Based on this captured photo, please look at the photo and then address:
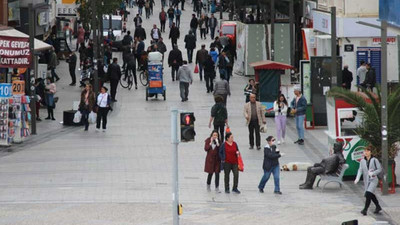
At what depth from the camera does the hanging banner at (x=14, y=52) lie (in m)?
33.3

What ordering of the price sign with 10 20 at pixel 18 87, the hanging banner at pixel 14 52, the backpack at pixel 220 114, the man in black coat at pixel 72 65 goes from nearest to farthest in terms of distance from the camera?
the backpack at pixel 220 114 < the price sign with 10 20 at pixel 18 87 < the hanging banner at pixel 14 52 < the man in black coat at pixel 72 65

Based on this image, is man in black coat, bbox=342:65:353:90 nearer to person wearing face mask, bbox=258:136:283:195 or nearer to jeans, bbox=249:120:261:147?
jeans, bbox=249:120:261:147

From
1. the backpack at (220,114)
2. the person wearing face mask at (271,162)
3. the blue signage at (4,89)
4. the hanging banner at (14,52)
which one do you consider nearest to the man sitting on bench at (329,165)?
the person wearing face mask at (271,162)

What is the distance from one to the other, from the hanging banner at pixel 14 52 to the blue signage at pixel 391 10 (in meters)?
11.3

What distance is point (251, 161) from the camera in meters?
29.1

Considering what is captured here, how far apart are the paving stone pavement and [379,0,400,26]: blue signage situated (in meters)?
4.38

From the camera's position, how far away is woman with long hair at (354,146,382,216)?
74.1 ft

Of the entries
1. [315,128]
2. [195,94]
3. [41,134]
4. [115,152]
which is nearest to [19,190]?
[115,152]

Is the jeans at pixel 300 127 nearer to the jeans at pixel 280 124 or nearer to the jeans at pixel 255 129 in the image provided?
the jeans at pixel 280 124

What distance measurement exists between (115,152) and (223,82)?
6068 mm

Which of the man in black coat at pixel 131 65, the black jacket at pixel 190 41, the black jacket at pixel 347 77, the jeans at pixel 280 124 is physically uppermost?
the black jacket at pixel 190 41

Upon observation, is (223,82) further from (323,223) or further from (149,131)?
(323,223)

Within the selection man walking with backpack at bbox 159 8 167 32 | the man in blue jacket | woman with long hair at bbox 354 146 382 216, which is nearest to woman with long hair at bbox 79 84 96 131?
the man in blue jacket

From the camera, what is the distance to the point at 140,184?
84.8 feet
